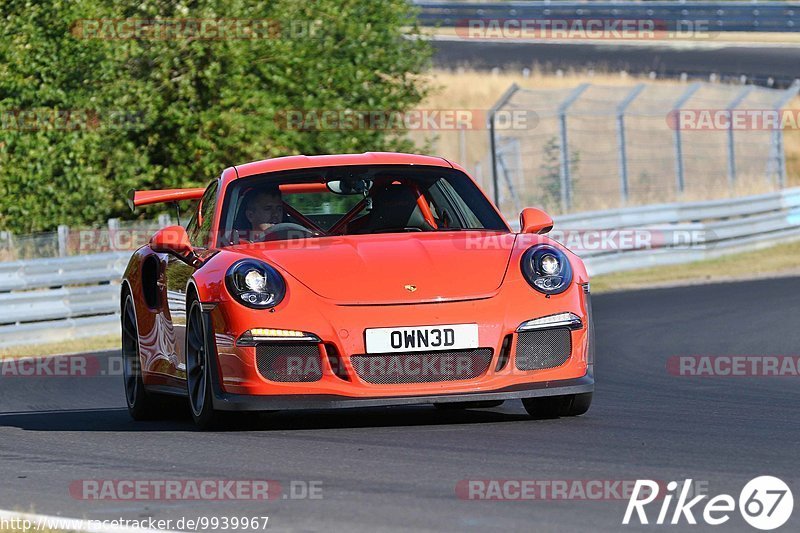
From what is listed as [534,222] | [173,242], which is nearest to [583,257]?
[534,222]

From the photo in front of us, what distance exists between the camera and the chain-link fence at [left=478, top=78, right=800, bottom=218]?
2458 centimetres

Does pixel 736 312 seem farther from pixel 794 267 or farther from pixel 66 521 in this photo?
pixel 66 521

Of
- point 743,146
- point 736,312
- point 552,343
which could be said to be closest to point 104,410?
point 552,343

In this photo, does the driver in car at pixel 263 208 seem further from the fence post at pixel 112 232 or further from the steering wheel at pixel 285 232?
the fence post at pixel 112 232

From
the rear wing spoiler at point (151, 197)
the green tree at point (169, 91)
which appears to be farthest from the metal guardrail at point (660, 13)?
the rear wing spoiler at point (151, 197)

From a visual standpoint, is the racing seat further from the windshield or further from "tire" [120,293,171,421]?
"tire" [120,293,171,421]

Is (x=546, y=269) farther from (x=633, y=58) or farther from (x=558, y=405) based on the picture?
(x=633, y=58)

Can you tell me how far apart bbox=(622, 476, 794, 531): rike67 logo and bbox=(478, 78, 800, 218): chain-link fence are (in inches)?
667

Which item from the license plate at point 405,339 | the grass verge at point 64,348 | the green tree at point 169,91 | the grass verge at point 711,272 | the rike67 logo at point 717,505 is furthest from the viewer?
the green tree at point 169,91

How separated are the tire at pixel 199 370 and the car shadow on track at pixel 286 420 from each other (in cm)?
11

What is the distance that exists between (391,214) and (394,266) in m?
1.09

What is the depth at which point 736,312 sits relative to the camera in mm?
15781

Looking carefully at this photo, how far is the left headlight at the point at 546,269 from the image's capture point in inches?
303

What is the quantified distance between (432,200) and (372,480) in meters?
3.09
